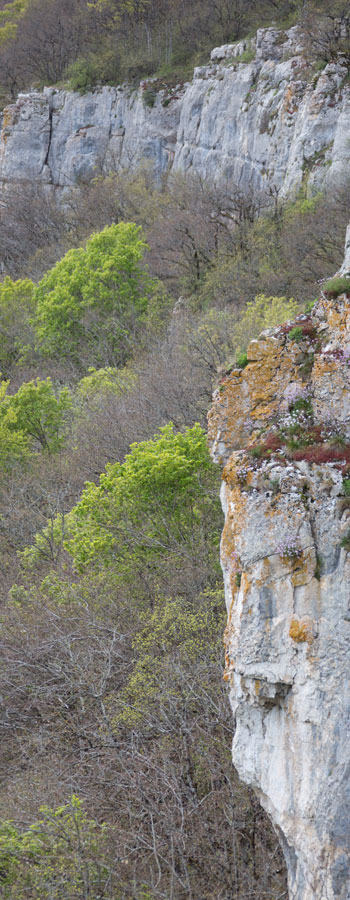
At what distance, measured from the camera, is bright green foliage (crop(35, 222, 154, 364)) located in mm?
27172

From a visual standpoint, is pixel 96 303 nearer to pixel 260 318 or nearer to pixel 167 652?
pixel 260 318

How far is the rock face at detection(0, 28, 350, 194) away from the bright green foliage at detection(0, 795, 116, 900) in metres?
24.8

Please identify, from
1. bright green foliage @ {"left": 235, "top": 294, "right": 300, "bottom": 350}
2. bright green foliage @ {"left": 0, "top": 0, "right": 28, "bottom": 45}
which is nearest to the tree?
bright green foliage @ {"left": 235, "top": 294, "right": 300, "bottom": 350}

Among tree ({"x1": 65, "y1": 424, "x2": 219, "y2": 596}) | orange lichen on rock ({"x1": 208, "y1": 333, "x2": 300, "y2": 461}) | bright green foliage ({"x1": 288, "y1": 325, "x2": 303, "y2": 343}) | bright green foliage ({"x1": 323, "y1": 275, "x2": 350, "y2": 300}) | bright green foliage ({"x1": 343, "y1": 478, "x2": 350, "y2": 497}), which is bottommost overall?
tree ({"x1": 65, "y1": 424, "x2": 219, "y2": 596})

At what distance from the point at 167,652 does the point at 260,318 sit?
443 inches

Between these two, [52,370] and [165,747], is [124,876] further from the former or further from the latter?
[52,370]

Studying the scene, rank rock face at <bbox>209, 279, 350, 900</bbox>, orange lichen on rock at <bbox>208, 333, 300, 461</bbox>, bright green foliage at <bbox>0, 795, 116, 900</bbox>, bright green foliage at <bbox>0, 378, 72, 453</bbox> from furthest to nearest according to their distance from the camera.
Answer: bright green foliage at <bbox>0, 378, 72, 453</bbox>
bright green foliage at <bbox>0, 795, 116, 900</bbox>
orange lichen on rock at <bbox>208, 333, 300, 461</bbox>
rock face at <bbox>209, 279, 350, 900</bbox>

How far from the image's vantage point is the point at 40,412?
21.3 meters

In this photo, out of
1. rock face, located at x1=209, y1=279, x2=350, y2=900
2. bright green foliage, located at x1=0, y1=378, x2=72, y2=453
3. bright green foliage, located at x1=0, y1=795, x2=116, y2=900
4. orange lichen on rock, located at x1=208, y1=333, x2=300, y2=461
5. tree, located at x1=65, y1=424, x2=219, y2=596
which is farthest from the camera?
bright green foliage, located at x1=0, y1=378, x2=72, y2=453

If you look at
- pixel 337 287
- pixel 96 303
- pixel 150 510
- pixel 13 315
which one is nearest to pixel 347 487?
pixel 337 287

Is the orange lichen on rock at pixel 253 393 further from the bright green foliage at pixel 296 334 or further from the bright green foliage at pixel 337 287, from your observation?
the bright green foliage at pixel 337 287

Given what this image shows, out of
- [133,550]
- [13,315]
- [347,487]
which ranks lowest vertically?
[133,550]

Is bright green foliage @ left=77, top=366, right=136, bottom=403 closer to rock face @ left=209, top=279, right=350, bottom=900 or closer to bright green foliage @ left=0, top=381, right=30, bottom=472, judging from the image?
bright green foliage @ left=0, top=381, right=30, bottom=472

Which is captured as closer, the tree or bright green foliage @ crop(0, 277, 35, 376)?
the tree
